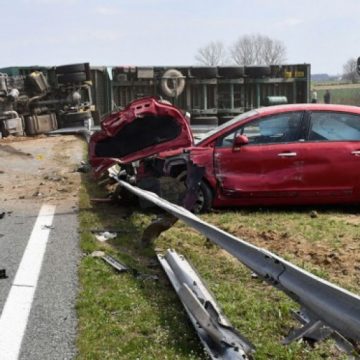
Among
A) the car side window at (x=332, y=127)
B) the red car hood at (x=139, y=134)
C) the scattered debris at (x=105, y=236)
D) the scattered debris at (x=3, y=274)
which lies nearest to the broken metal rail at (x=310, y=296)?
the scattered debris at (x=3, y=274)

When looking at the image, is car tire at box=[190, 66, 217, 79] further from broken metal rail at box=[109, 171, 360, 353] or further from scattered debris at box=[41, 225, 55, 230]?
broken metal rail at box=[109, 171, 360, 353]

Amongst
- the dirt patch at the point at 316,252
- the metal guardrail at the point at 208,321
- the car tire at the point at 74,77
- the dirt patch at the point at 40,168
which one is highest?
the car tire at the point at 74,77

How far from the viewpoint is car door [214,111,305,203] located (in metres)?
8.35

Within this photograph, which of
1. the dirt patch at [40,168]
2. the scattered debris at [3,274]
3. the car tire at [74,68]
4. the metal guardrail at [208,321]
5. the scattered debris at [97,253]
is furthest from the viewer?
the car tire at [74,68]

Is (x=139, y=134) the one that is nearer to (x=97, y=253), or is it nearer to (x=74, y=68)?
(x=97, y=253)

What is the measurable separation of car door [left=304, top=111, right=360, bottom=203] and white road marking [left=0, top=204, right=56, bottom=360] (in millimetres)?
3644

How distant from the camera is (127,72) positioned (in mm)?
21047

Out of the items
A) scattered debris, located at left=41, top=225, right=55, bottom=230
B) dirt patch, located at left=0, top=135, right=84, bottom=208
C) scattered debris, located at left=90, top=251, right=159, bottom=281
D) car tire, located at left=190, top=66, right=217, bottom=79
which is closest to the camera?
scattered debris, located at left=90, top=251, right=159, bottom=281

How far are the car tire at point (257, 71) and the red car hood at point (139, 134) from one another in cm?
1279

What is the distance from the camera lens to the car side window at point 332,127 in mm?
8438

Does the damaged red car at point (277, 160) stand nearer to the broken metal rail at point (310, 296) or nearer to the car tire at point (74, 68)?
the broken metal rail at point (310, 296)

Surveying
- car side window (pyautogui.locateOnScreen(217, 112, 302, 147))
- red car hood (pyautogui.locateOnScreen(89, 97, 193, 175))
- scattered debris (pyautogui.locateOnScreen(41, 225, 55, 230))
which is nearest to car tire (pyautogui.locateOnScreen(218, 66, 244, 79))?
red car hood (pyautogui.locateOnScreen(89, 97, 193, 175))

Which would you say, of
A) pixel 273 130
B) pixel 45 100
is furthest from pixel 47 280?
pixel 45 100

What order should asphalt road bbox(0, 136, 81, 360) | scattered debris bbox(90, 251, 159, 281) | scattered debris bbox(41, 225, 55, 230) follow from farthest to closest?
scattered debris bbox(41, 225, 55, 230)
scattered debris bbox(90, 251, 159, 281)
asphalt road bbox(0, 136, 81, 360)
